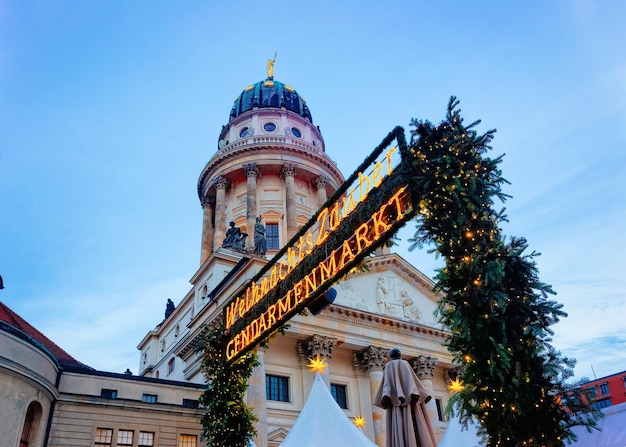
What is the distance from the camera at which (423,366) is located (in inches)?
1246

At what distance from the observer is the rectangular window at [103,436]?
24.0m

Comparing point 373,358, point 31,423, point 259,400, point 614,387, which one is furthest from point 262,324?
point 614,387

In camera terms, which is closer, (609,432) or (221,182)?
(609,432)

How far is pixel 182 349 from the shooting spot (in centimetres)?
3328

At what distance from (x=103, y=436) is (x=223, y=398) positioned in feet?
39.6

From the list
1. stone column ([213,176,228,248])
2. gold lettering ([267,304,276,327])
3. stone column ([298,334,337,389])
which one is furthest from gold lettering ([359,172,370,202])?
stone column ([213,176,228,248])

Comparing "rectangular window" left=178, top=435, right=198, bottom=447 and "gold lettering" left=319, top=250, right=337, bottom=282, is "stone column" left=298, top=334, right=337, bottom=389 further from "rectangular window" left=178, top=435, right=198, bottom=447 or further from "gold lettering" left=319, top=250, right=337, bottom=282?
"gold lettering" left=319, top=250, right=337, bottom=282

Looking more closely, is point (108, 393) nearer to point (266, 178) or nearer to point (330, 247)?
point (330, 247)

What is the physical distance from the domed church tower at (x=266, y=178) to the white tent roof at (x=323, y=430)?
2647 cm

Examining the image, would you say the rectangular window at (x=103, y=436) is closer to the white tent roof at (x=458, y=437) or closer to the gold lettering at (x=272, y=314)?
Result: the gold lettering at (x=272, y=314)

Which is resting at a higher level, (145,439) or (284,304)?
(284,304)

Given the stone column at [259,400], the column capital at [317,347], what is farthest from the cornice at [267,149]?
the stone column at [259,400]

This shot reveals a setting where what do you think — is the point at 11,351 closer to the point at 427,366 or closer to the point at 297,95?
the point at 427,366

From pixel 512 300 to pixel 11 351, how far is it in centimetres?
1983
